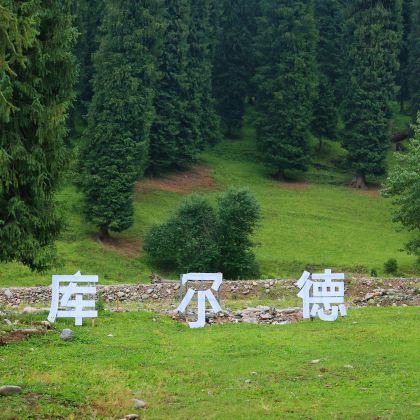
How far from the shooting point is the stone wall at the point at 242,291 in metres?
25.8

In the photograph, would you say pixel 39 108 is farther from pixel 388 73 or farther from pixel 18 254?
pixel 388 73

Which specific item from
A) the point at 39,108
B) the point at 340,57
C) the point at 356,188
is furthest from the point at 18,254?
the point at 340,57

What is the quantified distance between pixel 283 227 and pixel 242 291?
19881 millimetres

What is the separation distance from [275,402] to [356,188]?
1872 inches

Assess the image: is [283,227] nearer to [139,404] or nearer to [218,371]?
[218,371]

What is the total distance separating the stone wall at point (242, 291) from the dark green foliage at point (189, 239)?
6.65m

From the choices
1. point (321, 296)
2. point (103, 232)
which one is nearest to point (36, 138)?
point (321, 296)

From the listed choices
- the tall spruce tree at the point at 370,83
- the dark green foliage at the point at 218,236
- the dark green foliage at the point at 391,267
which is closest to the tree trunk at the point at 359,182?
the tall spruce tree at the point at 370,83

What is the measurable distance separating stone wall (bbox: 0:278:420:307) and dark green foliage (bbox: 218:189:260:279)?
Result: 22.6ft

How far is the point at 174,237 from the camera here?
122 feet

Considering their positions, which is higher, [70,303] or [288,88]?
[288,88]

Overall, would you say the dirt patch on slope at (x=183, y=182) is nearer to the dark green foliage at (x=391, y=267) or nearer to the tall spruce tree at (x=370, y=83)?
the tall spruce tree at (x=370, y=83)

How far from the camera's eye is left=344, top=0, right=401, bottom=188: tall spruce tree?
57969 millimetres

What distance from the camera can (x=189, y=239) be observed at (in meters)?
36.3
